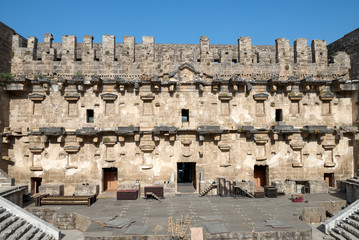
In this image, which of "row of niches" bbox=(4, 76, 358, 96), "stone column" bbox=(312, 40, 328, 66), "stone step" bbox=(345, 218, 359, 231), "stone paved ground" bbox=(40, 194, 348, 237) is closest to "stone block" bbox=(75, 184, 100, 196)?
"stone paved ground" bbox=(40, 194, 348, 237)

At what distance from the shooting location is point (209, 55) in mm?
18203

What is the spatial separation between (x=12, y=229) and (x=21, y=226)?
30.7 inches

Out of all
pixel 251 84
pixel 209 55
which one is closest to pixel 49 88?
pixel 209 55

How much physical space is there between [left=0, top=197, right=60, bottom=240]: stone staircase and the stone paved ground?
6.17ft

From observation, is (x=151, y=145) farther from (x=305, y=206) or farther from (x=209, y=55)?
(x=305, y=206)

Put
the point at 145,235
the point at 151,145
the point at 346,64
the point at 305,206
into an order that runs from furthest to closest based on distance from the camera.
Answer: the point at 346,64, the point at 151,145, the point at 305,206, the point at 145,235

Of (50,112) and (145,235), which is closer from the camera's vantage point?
(145,235)

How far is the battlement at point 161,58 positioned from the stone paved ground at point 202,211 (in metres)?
Answer: 8.51

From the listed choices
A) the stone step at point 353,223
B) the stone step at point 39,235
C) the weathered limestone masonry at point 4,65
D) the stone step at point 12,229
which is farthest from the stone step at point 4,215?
the stone step at point 353,223

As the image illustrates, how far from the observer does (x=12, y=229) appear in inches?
412

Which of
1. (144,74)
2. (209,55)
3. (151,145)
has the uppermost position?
(209,55)

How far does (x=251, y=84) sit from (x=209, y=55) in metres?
3.63

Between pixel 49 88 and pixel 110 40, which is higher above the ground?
pixel 110 40

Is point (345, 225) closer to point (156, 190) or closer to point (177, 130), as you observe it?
point (156, 190)
